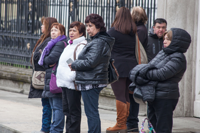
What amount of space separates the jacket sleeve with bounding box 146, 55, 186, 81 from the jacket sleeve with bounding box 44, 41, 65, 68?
5.12ft

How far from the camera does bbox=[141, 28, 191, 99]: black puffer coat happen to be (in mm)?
4387

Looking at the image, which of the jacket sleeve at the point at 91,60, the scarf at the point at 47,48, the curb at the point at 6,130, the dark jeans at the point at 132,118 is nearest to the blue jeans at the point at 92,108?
the jacket sleeve at the point at 91,60

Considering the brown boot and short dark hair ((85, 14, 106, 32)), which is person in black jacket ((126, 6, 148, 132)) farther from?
short dark hair ((85, 14, 106, 32))

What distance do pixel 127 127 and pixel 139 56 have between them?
1080 millimetres

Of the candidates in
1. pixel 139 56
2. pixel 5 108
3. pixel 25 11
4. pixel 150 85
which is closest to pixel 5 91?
pixel 25 11

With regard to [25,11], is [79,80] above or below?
below

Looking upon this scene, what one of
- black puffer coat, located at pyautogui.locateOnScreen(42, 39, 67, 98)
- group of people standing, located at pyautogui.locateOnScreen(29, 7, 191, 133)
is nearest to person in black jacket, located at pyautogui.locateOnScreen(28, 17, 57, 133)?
group of people standing, located at pyautogui.locateOnScreen(29, 7, 191, 133)

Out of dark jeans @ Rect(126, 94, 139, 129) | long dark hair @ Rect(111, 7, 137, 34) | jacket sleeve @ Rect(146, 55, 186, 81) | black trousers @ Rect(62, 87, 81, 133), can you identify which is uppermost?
long dark hair @ Rect(111, 7, 137, 34)

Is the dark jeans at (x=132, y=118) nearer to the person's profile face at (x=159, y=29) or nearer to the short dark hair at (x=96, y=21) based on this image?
the person's profile face at (x=159, y=29)

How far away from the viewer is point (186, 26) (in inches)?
280

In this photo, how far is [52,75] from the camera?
17.7ft

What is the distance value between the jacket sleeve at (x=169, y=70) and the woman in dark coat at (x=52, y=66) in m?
1.58

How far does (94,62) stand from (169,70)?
901 millimetres

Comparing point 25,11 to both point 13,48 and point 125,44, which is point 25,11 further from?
point 125,44
